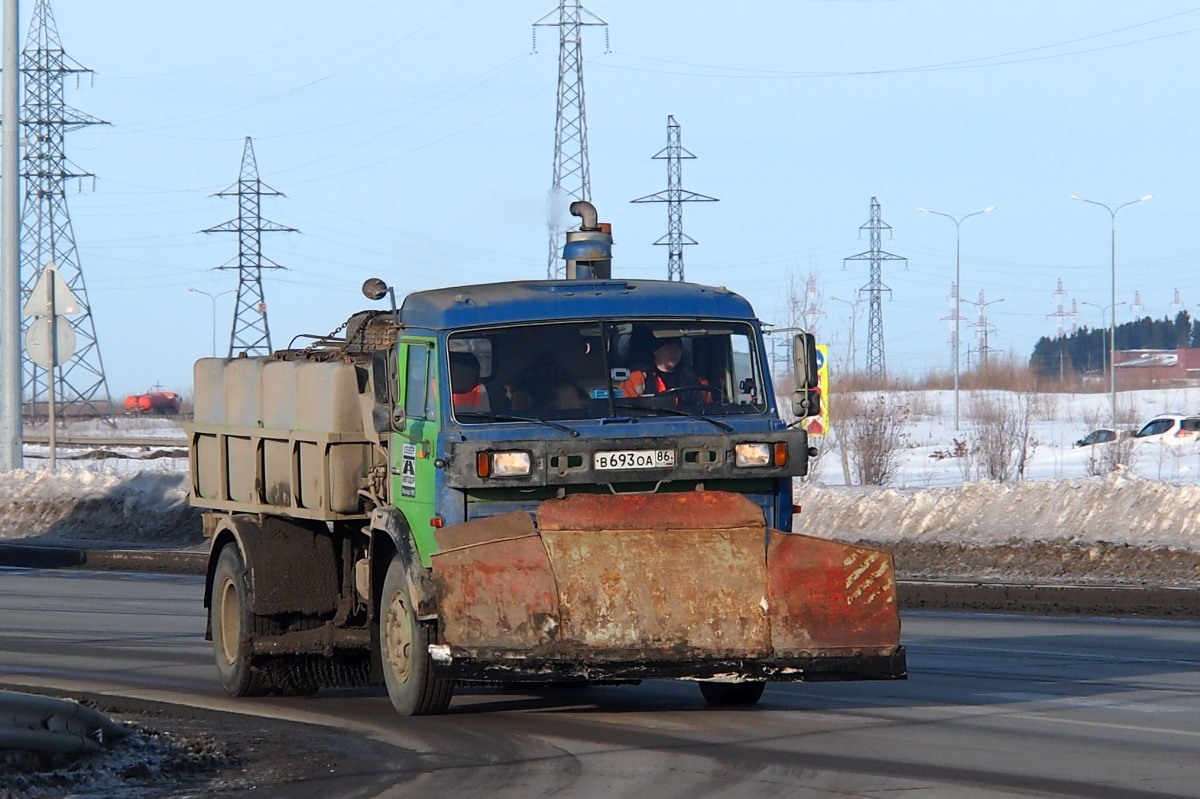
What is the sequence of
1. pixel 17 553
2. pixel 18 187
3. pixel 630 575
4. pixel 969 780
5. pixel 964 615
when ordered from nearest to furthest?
1. pixel 969 780
2. pixel 630 575
3. pixel 964 615
4. pixel 17 553
5. pixel 18 187

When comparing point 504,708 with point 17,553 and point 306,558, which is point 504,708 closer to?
point 306,558

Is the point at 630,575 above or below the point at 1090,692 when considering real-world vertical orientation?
above

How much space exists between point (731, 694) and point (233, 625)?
3.57 meters

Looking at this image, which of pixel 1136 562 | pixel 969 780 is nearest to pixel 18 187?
pixel 1136 562

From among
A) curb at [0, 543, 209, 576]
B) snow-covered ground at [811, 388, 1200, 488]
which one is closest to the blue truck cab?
curb at [0, 543, 209, 576]

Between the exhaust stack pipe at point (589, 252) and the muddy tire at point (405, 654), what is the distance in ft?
10.2

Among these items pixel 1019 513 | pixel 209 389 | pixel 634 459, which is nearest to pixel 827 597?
pixel 634 459

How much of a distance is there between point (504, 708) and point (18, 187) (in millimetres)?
19142

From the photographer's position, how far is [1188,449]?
47.1 metres

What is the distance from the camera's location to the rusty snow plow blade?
866 cm

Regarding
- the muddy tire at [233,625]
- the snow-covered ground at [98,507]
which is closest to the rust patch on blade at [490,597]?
the muddy tire at [233,625]

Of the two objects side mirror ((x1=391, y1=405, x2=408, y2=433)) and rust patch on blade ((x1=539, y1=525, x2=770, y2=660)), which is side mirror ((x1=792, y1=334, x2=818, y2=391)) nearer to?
rust patch on blade ((x1=539, y1=525, x2=770, y2=660))

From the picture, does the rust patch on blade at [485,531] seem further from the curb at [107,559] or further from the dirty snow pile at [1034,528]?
the curb at [107,559]

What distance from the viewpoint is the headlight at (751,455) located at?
945cm
